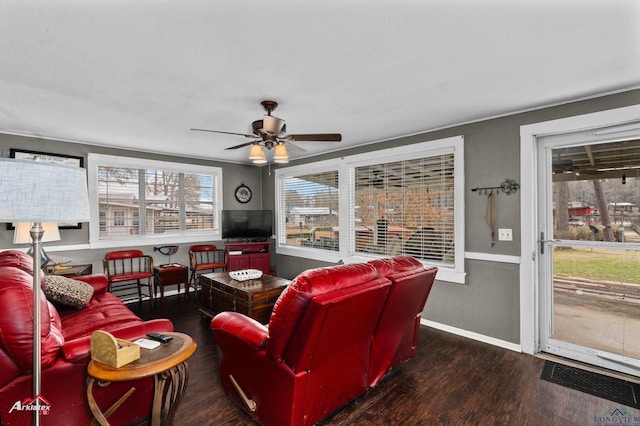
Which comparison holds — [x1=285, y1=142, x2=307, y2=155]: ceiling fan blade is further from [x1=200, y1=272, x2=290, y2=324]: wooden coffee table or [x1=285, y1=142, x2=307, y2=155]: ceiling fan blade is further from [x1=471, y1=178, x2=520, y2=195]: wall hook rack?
[x1=471, y1=178, x2=520, y2=195]: wall hook rack

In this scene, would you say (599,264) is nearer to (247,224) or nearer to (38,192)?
(38,192)

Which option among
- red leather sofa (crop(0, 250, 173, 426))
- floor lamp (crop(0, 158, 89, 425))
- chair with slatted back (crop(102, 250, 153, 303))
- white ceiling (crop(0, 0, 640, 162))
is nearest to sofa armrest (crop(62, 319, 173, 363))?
red leather sofa (crop(0, 250, 173, 426))

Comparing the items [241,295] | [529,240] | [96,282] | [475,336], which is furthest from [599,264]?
[96,282]

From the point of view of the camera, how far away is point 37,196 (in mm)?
1252

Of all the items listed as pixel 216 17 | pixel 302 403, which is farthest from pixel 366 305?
pixel 216 17

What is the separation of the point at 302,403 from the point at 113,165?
14.8 ft

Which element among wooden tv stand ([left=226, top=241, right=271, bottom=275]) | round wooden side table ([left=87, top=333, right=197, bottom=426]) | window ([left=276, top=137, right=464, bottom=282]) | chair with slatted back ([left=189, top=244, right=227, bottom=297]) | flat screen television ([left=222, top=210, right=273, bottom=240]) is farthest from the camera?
flat screen television ([left=222, top=210, right=273, bottom=240])

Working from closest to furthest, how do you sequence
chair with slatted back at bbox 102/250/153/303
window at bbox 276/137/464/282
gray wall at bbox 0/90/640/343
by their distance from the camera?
gray wall at bbox 0/90/640/343, window at bbox 276/137/464/282, chair with slatted back at bbox 102/250/153/303

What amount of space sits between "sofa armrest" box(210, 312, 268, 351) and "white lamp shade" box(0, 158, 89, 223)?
1.06 metres

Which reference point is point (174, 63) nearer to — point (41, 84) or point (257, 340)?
point (41, 84)

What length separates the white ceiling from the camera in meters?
1.59

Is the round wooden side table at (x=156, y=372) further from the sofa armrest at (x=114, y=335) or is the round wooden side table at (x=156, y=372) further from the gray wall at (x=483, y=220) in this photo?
the gray wall at (x=483, y=220)

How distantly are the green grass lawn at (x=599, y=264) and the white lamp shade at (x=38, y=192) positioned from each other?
377cm

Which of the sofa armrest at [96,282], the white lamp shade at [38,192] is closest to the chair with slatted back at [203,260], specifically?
the sofa armrest at [96,282]
